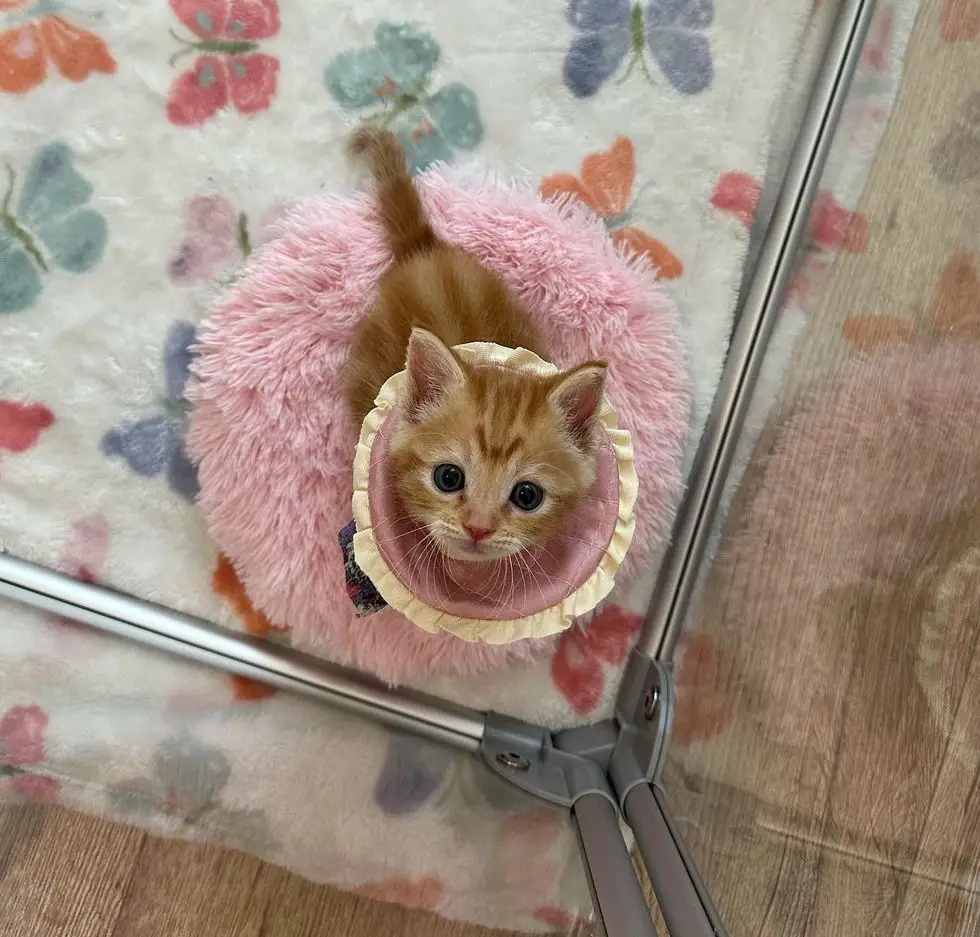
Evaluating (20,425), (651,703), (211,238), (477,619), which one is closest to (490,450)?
(477,619)


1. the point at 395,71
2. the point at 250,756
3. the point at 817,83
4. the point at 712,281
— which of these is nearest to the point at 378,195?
the point at 395,71

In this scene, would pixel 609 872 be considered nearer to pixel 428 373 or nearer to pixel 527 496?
pixel 527 496

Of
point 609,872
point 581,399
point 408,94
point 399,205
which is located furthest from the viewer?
point 408,94

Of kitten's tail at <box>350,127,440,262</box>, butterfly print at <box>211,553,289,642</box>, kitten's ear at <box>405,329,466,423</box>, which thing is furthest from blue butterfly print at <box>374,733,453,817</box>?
kitten's tail at <box>350,127,440,262</box>

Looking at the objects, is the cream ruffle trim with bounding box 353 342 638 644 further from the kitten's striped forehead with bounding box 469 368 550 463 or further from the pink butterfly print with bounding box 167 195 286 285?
the pink butterfly print with bounding box 167 195 286 285

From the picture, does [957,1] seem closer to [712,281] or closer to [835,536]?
[712,281]

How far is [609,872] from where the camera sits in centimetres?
91

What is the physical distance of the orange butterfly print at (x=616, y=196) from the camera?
3.90ft

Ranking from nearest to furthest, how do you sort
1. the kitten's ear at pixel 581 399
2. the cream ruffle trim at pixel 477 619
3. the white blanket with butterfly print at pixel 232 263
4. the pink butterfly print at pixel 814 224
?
the kitten's ear at pixel 581 399, the cream ruffle trim at pixel 477 619, the pink butterfly print at pixel 814 224, the white blanket with butterfly print at pixel 232 263

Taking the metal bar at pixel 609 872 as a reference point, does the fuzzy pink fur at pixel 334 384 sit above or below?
above

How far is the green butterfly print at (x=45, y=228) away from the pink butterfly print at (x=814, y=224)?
79 centimetres

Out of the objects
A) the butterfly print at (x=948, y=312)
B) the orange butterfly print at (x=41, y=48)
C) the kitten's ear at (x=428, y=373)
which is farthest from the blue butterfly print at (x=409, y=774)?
the orange butterfly print at (x=41, y=48)

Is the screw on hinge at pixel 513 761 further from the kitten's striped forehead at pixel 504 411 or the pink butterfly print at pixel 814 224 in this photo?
the pink butterfly print at pixel 814 224

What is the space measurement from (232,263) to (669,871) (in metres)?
0.85
